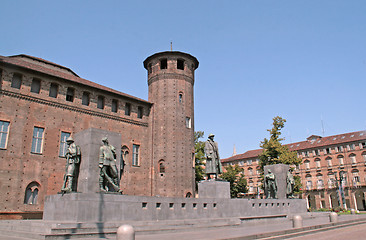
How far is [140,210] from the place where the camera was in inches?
463

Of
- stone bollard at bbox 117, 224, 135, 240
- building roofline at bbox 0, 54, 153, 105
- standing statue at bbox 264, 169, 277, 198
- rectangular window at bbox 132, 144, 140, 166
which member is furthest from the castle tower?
stone bollard at bbox 117, 224, 135, 240

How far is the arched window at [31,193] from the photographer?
22656 mm

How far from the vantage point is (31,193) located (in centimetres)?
2297

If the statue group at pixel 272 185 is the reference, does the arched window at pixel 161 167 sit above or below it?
above

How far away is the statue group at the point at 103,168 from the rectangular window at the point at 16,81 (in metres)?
14.6

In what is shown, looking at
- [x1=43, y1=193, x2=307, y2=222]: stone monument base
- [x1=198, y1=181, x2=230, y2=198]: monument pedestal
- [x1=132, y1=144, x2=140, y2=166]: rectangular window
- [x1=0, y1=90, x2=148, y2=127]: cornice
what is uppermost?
[x1=0, y1=90, x2=148, y2=127]: cornice

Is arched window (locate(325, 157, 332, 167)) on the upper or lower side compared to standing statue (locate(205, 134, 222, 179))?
upper

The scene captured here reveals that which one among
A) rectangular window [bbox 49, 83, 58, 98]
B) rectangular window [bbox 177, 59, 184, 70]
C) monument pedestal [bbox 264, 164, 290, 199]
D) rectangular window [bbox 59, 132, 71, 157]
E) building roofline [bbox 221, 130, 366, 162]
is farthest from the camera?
building roofline [bbox 221, 130, 366, 162]

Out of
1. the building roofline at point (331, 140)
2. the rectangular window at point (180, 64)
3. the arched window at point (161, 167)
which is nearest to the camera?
the arched window at point (161, 167)

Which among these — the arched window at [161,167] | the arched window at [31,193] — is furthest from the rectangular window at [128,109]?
the arched window at [31,193]

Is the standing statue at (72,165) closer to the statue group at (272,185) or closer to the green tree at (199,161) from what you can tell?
the statue group at (272,185)

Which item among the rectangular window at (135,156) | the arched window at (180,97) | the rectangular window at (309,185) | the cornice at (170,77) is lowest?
the rectangular window at (309,185)

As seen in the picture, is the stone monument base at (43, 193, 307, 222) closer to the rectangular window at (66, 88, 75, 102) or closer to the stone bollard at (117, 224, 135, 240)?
the stone bollard at (117, 224, 135, 240)

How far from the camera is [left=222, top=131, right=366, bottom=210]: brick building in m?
54.9
